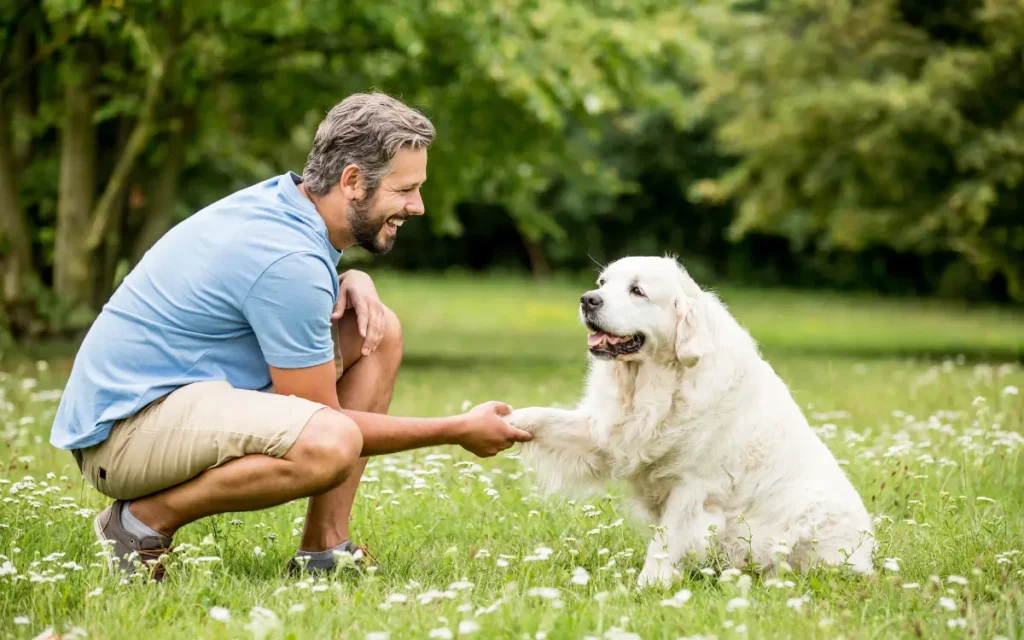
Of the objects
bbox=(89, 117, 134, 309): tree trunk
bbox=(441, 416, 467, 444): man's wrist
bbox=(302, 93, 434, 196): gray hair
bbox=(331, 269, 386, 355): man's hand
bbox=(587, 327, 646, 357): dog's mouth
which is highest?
bbox=(302, 93, 434, 196): gray hair

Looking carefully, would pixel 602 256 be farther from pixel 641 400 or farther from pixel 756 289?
pixel 641 400

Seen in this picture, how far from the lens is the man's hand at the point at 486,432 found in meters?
4.16

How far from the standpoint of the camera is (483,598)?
3650 millimetres

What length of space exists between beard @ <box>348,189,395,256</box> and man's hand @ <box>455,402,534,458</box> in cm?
68

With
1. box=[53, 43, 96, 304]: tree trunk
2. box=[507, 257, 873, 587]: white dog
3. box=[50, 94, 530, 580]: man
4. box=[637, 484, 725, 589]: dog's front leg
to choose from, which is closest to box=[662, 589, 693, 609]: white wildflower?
box=[637, 484, 725, 589]: dog's front leg

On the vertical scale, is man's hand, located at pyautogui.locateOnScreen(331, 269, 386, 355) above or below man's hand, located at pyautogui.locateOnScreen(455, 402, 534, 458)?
above

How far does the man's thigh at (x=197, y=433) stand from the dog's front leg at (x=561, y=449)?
3.28ft

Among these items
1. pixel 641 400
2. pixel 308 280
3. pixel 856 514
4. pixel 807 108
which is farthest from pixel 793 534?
pixel 807 108

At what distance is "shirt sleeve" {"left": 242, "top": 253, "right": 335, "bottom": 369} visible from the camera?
3693mm

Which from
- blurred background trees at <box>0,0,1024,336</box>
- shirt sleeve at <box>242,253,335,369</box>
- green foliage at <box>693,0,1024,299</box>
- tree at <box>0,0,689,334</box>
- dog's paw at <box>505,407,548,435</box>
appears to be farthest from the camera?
green foliage at <box>693,0,1024,299</box>

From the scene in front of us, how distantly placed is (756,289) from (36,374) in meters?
26.2

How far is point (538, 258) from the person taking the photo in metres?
36.3

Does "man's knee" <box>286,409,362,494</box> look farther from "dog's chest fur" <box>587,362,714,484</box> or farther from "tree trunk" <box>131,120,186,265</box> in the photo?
"tree trunk" <box>131,120,186,265</box>

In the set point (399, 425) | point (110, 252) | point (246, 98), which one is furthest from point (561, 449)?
point (246, 98)
